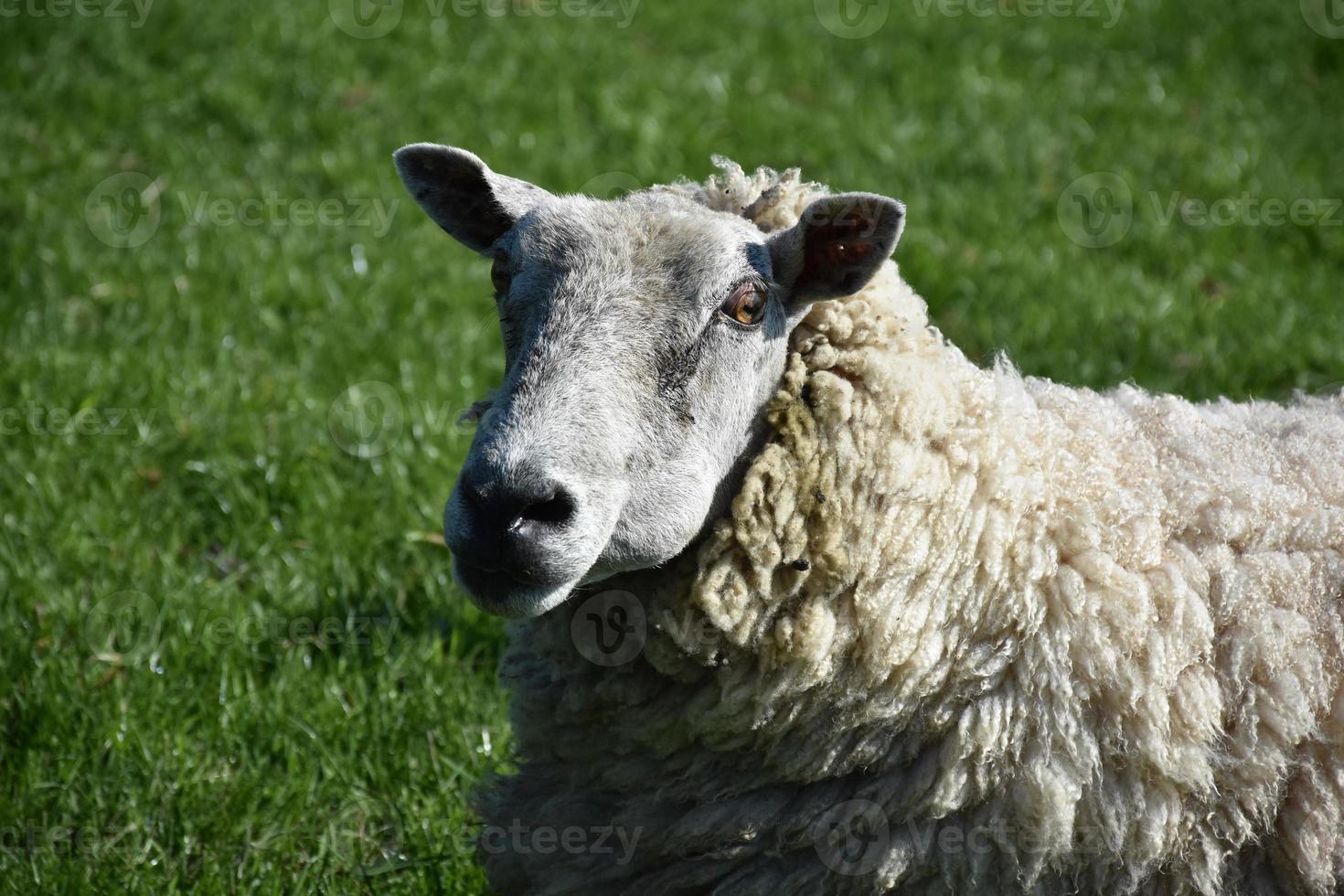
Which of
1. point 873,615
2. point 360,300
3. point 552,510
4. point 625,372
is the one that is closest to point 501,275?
point 625,372

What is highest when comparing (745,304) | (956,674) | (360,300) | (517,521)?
(745,304)

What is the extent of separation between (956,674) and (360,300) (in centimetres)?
411

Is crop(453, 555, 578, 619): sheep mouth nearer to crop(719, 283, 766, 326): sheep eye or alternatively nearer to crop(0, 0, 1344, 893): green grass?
crop(719, 283, 766, 326): sheep eye

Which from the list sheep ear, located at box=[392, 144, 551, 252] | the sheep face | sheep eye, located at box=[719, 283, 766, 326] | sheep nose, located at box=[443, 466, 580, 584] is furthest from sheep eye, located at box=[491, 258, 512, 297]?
sheep nose, located at box=[443, 466, 580, 584]

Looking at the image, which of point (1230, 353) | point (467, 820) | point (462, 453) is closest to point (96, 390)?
point (462, 453)

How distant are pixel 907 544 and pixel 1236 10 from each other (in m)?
8.38

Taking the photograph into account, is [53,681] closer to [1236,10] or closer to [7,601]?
[7,601]

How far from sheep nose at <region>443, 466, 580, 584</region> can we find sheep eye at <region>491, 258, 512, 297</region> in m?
0.61

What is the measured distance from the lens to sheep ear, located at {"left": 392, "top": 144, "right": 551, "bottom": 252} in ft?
9.79

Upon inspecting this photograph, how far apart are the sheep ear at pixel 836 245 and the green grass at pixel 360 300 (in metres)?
1.73

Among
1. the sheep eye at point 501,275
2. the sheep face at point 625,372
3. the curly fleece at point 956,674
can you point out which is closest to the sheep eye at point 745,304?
the sheep face at point 625,372

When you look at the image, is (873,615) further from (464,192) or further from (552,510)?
(464,192)

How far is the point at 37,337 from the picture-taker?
18.0ft

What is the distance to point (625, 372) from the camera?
257 cm
